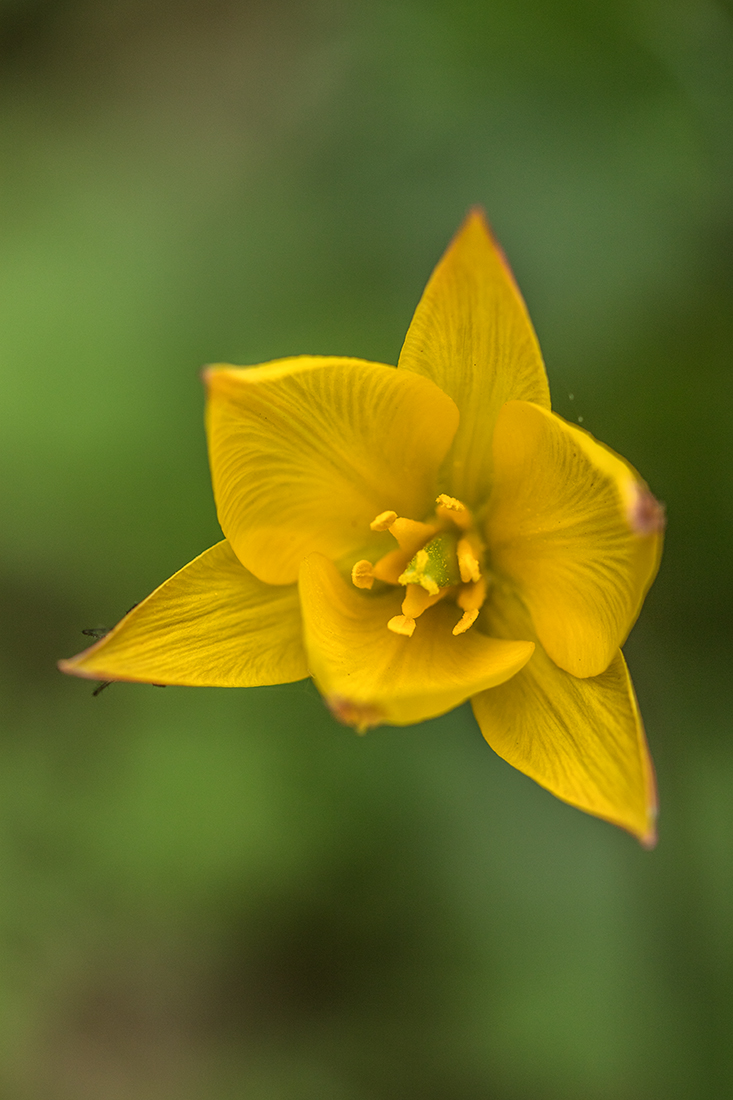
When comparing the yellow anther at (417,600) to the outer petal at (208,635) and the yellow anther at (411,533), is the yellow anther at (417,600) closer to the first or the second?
the yellow anther at (411,533)

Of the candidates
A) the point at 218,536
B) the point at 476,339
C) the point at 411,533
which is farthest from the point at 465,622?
the point at 218,536

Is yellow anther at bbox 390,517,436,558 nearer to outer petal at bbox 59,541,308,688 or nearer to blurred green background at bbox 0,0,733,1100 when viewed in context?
outer petal at bbox 59,541,308,688

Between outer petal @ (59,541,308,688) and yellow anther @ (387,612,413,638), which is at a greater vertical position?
outer petal @ (59,541,308,688)

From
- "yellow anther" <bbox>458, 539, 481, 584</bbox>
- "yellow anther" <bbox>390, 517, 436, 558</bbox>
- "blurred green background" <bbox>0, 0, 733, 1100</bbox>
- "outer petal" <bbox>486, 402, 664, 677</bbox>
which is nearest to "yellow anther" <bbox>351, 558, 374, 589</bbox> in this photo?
"yellow anther" <bbox>390, 517, 436, 558</bbox>

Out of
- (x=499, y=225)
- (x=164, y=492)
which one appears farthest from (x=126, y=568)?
(x=499, y=225)

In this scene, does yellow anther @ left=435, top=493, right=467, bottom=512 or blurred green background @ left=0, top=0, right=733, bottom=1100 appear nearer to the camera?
yellow anther @ left=435, top=493, right=467, bottom=512
